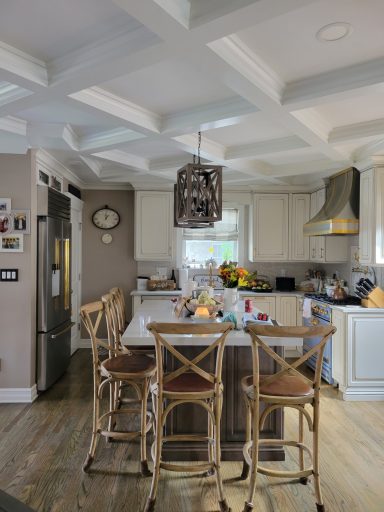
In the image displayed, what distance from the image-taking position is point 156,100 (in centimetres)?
298

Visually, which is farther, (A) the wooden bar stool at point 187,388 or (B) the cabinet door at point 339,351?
(B) the cabinet door at point 339,351

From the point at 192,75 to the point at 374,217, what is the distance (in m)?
2.66

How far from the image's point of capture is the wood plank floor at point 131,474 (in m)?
2.34

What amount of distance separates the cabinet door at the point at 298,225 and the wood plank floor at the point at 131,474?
9.03ft

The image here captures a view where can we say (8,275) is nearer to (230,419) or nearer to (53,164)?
(53,164)

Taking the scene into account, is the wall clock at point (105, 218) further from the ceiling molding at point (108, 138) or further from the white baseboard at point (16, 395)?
the white baseboard at point (16, 395)

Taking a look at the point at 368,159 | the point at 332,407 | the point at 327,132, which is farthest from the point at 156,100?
the point at 332,407

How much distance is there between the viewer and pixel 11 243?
390cm

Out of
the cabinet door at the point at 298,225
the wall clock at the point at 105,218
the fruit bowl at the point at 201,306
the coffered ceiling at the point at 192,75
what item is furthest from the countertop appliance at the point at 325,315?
the wall clock at the point at 105,218

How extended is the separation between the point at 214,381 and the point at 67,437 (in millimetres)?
1600

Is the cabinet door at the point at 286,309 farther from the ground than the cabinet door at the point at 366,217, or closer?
closer

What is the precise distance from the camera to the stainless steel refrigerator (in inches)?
159

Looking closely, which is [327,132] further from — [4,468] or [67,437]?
[4,468]

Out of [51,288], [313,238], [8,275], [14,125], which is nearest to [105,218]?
[51,288]
